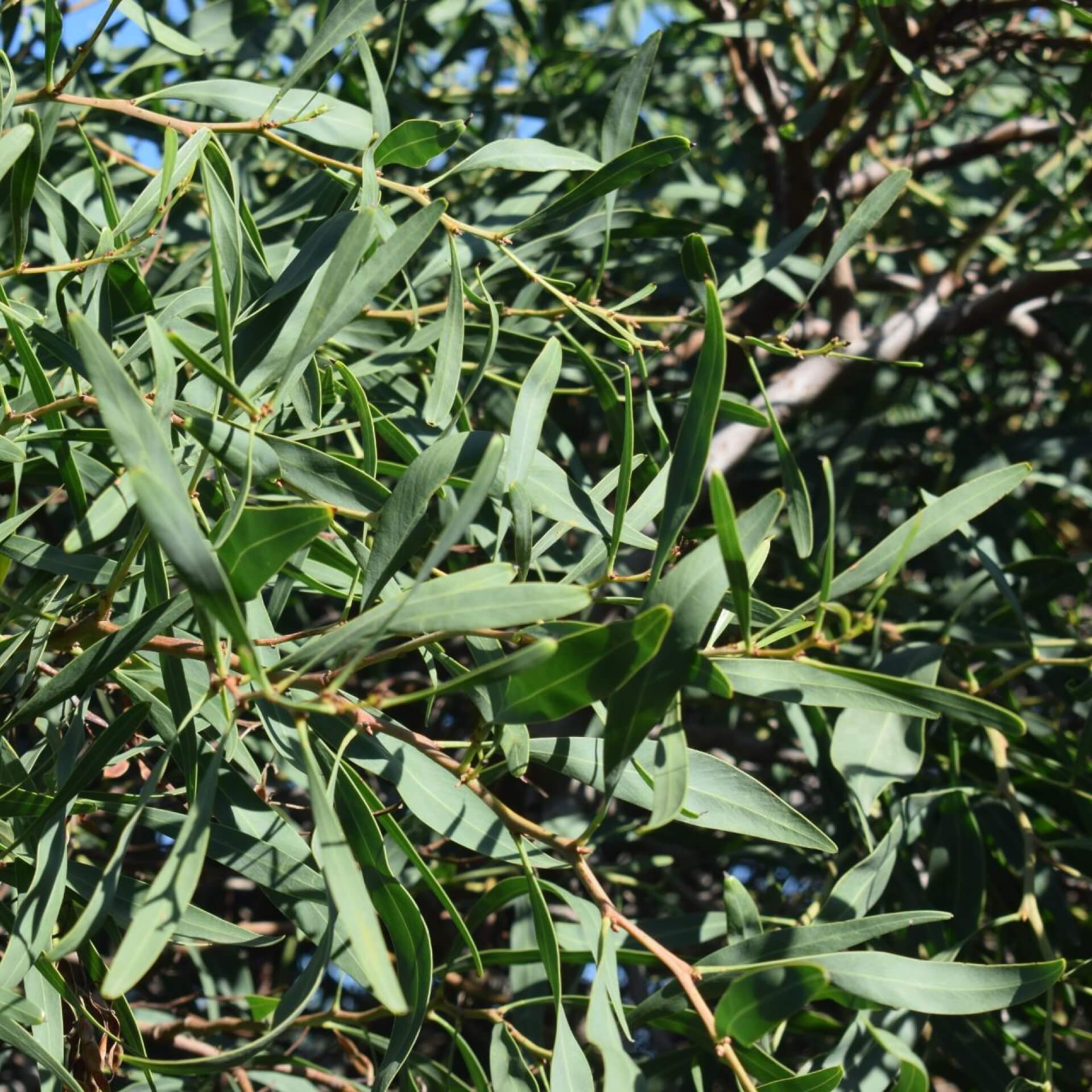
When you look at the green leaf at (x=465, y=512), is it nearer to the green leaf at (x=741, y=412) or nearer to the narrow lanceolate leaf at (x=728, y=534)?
the narrow lanceolate leaf at (x=728, y=534)

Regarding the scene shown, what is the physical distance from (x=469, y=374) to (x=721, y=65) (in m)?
1.11

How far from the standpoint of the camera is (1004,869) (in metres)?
1.05

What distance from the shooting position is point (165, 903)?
15.8 inches

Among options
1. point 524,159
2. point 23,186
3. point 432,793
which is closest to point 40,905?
point 432,793

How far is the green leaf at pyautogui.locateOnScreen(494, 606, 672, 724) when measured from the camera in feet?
1.36

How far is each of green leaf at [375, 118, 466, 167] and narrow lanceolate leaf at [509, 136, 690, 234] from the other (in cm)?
9

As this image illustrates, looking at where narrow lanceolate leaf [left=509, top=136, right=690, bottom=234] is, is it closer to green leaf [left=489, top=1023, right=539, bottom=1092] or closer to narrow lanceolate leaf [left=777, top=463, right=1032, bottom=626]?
narrow lanceolate leaf [left=777, top=463, right=1032, bottom=626]

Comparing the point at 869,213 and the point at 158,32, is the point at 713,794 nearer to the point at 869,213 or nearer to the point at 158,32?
the point at 869,213

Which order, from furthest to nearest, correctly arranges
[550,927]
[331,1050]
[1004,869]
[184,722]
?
[331,1050] < [1004,869] < [550,927] < [184,722]

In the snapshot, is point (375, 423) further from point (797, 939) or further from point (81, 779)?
point (797, 939)

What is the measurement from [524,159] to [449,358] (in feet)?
0.63

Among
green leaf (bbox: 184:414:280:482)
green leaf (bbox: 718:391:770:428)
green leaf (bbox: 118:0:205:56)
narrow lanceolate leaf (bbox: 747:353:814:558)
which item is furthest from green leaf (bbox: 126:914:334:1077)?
green leaf (bbox: 118:0:205:56)

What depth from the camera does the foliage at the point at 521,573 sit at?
477mm

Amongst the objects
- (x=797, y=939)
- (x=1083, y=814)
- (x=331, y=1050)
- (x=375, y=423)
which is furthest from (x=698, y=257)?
(x=331, y=1050)
